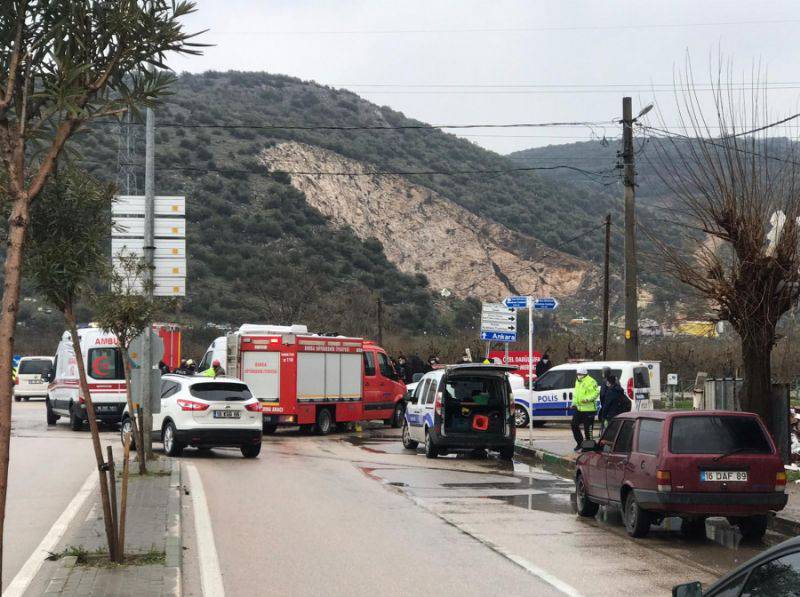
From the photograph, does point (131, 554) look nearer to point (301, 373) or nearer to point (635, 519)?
point (635, 519)

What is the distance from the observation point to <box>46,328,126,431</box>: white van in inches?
1133

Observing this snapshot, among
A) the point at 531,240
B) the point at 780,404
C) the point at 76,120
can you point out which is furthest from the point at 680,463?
the point at 531,240

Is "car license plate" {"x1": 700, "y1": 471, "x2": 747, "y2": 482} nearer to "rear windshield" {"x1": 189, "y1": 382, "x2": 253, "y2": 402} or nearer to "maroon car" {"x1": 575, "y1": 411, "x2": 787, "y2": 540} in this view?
"maroon car" {"x1": 575, "y1": 411, "x2": 787, "y2": 540}

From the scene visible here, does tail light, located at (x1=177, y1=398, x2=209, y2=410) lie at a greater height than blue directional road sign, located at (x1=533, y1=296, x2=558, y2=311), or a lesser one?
lesser

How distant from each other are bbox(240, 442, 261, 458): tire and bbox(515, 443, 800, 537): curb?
5.83 meters

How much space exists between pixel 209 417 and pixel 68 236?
511 inches

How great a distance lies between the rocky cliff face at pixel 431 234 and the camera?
86375mm

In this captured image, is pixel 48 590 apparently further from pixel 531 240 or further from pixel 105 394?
pixel 531 240

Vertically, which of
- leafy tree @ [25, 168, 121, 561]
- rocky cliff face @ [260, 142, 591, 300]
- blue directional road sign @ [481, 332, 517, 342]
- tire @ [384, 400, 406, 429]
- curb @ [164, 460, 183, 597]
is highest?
rocky cliff face @ [260, 142, 591, 300]

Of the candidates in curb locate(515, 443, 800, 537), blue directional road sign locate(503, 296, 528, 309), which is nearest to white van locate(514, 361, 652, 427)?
blue directional road sign locate(503, 296, 528, 309)

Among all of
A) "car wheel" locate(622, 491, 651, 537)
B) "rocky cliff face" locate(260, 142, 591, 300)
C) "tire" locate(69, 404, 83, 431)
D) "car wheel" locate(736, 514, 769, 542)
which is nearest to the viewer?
"car wheel" locate(622, 491, 651, 537)

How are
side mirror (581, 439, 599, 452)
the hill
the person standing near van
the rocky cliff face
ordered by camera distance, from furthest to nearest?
the rocky cliff face
the hill
the person standing near van
side mirror (581, 439, 599, 452)

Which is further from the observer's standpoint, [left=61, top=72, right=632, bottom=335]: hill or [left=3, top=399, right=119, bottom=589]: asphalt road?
[left=61, top=72, right=632, bottom=335]: hill

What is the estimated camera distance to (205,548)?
1138 cm
